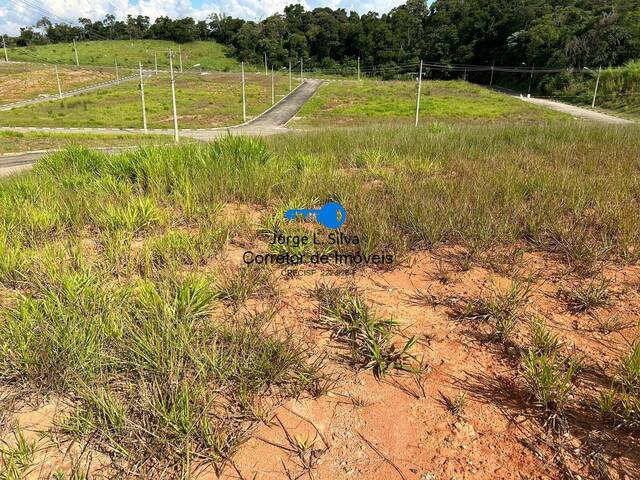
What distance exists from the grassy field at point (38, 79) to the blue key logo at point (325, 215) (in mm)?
75141

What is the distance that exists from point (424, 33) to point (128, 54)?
81.3 m

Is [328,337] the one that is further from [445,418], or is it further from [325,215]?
[325,215]

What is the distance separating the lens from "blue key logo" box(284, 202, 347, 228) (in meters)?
4.42

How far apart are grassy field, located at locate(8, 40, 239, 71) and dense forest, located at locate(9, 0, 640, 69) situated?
7.42m

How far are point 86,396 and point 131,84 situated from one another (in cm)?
8391

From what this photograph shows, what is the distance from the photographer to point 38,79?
71688mm

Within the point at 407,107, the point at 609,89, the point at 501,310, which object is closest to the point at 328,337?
the point at 501,310

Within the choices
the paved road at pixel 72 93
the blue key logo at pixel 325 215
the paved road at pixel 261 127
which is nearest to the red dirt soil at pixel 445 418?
the blue key logo at pixel 325 215

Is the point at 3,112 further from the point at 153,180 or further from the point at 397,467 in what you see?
the point at 397,467

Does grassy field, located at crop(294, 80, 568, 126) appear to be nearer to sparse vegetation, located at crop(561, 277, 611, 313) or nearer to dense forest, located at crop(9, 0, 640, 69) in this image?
dense forest, located at crop(9, 0, 640, 69)

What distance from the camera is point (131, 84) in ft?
238

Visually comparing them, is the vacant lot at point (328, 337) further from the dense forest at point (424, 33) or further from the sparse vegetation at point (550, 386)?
the dense forest at point (424, 33)

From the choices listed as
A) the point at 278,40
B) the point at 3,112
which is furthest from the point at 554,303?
the point at 278,40

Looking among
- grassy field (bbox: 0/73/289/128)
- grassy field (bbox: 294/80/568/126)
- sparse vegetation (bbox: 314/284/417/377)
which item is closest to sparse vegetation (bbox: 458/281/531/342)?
sparse vegetation (bbox: 314/284/417/377)
